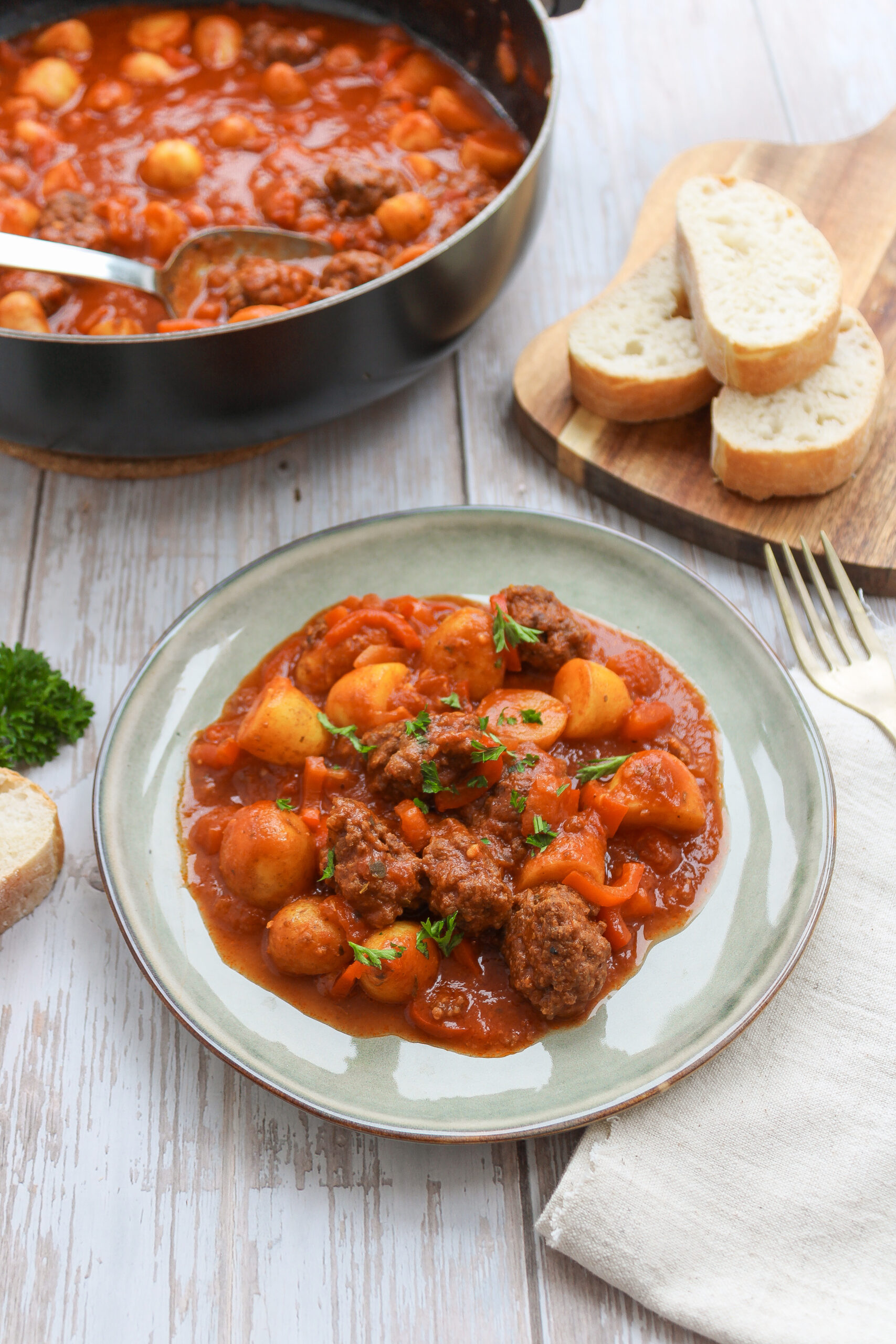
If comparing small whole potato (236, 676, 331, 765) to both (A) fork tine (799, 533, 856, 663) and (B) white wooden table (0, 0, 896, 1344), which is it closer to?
(B) white wooden table (0, 0, 896, 1344)

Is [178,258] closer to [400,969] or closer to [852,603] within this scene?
[852,603]

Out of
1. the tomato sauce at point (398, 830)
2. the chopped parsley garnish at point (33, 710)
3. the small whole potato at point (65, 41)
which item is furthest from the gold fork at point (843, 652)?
the small whole potato at point (65, 41)

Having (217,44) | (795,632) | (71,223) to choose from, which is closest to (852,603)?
(795,632)

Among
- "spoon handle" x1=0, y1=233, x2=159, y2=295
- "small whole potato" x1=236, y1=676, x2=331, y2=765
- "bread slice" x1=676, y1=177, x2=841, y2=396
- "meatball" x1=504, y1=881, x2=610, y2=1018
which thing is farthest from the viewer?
"bread slice" x1=676, y1=177, x2=841, y2=396

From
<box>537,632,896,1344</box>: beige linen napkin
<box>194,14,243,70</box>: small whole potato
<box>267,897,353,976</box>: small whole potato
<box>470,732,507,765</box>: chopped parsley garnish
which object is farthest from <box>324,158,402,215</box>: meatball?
<box>537,632,896,1344</box>: beige linen napkin

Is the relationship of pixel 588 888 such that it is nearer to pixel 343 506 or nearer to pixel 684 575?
pixel 684 575

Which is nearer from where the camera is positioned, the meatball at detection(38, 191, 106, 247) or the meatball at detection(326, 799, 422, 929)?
the meatball at detection(326, 799, 422, 929)
